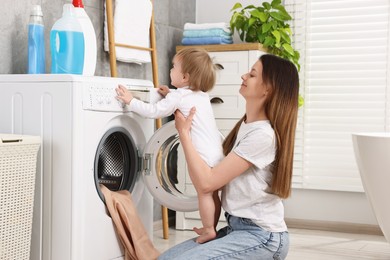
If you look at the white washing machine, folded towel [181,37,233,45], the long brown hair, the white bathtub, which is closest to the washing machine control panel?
the white washing machine

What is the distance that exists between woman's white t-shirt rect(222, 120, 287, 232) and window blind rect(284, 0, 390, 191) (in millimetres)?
1835

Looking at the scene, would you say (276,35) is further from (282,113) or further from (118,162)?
(282,113)

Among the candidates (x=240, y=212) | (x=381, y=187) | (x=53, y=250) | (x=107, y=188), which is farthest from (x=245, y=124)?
(x=381, y=187)

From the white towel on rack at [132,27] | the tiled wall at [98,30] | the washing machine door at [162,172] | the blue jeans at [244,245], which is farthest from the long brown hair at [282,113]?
the white towel on rack at [132,27]

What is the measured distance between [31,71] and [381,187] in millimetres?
1696

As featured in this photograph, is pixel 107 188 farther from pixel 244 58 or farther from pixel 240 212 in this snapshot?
pixel 244 58

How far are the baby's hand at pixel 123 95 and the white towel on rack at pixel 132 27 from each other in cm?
86

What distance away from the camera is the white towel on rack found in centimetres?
341

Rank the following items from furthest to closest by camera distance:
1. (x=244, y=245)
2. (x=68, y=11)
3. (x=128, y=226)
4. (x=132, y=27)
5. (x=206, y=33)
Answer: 1. (x=206, y=33)
2. (x=132, y=27)
3. (x=68, y=11)
4. (x=128, y=226)
5. (x=244, y=245)

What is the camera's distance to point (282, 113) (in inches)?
88.0


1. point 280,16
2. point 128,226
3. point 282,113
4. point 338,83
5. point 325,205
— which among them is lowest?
point 325,205

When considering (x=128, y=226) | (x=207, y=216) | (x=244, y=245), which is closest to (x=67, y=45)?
(x=128, y=226)

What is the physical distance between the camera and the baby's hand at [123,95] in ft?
8.38

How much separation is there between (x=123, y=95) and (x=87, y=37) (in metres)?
0.37
